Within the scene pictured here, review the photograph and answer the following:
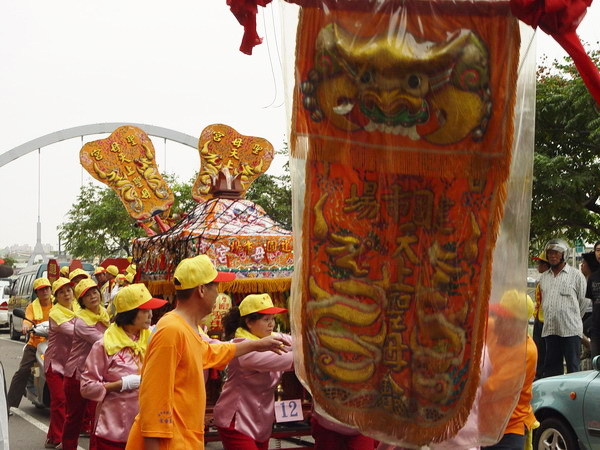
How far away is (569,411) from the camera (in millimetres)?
8047

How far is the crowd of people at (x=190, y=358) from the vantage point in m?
4.64

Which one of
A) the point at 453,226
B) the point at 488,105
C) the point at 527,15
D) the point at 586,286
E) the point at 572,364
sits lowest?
the point at 572,364

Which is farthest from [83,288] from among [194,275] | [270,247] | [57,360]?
[194,275]

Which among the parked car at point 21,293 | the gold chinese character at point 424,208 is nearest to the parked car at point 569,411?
the gold chinese character at point 424,208

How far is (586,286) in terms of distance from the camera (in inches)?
447

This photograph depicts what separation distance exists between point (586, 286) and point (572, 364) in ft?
2.99

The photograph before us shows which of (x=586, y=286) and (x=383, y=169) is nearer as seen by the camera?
(x=383, y=169)

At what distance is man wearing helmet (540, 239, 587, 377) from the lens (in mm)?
11242

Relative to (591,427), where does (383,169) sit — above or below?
above

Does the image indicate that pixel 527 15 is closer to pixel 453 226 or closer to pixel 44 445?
pixel 453 226

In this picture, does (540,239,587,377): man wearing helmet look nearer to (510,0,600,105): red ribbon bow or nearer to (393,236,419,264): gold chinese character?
(393,236,419,264): gold chinese character

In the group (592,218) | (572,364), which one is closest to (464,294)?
(572,364)

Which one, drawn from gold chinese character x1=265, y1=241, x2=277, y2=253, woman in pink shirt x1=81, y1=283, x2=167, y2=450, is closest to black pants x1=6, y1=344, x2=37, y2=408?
gold chinese character x1=265, y1=241, x2=277, y2=253

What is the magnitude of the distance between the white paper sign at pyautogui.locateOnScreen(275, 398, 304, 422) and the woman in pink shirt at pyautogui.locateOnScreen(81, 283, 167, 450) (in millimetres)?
1157
